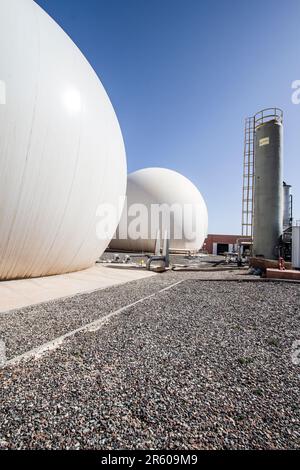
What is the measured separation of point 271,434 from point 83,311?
12.8ft

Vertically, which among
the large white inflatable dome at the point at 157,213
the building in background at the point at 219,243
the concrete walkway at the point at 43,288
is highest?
the large white inflatable dome at the point at 157,213

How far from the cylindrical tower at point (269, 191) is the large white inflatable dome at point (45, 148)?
11.2 metres

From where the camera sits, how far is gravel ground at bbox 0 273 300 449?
1.91m

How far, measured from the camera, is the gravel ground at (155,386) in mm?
1906

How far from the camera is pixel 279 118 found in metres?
17.2

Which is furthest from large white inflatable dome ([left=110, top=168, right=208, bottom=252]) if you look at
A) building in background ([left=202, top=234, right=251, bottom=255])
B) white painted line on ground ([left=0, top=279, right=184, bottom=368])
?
white painted line on ground ([left=0, top=279, right=184, bottom=368])

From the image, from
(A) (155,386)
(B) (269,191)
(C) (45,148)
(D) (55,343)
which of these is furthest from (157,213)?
(A) (155,386)

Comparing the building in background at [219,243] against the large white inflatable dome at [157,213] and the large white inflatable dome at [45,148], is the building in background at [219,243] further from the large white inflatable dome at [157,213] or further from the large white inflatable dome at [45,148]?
the large white inflatable dome at [45,148]

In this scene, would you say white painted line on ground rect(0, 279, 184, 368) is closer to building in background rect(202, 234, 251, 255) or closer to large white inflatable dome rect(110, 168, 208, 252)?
large white inflatable dome rect(110, 168, 208, 252)

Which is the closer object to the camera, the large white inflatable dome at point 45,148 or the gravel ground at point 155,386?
the gravel ground at point 155,386

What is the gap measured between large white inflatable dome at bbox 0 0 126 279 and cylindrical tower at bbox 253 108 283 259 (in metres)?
11.2

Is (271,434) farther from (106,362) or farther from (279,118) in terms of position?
(279,118)

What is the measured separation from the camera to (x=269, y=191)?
16484 millimetres

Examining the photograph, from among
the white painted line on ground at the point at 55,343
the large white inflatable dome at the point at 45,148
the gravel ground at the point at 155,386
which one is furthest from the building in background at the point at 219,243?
the white painted line on ground at the point at 55,343
